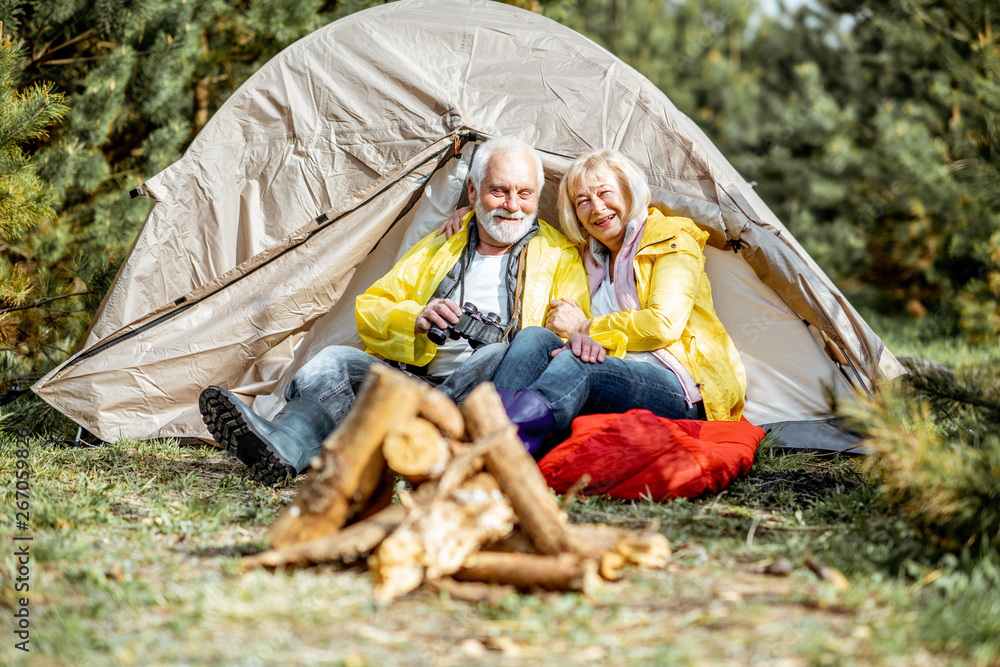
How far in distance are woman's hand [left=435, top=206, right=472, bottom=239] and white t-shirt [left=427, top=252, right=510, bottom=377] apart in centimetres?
16

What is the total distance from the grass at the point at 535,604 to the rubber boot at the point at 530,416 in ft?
1.01

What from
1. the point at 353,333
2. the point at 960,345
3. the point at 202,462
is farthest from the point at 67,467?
the point at 960,345

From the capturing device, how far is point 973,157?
292cm

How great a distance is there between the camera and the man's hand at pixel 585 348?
2.64 meters

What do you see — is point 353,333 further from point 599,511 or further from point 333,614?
point 333,614

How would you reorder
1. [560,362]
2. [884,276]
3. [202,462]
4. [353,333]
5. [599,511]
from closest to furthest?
[599,511], [560,362], [202,462], [353,333], [884,276]

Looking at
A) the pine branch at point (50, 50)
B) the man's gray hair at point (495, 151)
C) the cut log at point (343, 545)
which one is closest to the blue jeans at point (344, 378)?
the man's gray hair at point (495, 151)

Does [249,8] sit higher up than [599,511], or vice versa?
[249,8]

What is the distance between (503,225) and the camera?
Answer: 3.17 m

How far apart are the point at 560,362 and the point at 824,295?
1.10 metres

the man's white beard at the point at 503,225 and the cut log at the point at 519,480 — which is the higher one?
the man's white beard at the point at 503,225

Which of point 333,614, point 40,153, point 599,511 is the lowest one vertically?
point 599,511

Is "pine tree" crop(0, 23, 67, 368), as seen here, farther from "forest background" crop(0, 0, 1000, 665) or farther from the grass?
the grass

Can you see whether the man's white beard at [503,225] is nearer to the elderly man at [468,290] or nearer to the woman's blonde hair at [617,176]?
the elderly man at [468,290]
